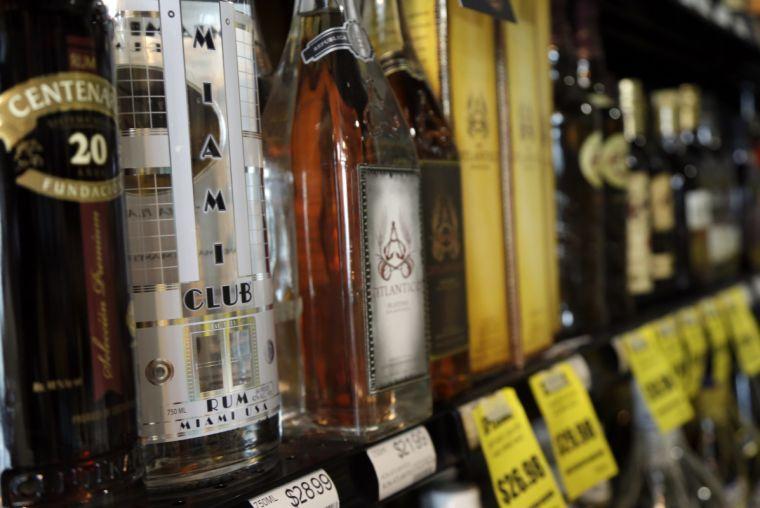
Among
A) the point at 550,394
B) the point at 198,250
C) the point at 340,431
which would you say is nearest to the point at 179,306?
the point at 198,250

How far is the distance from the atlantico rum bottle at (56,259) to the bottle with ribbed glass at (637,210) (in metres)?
0.89

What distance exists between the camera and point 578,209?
1.02m

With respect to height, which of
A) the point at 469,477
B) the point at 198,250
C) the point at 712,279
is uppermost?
the point at 198,250

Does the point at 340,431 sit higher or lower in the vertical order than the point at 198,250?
lower

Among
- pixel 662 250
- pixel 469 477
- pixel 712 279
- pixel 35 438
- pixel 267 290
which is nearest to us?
pixel 35 438

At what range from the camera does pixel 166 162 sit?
0.44 m

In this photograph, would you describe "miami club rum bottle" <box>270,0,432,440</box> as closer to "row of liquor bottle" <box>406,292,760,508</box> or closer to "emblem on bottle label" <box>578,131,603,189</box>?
"row of liquor bottle" <box>406,292,760,508</box>

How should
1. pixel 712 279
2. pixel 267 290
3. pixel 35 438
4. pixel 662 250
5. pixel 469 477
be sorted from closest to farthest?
pixel 35 438 → pixel 267 290 → pixel 469 477 → pixel 662 250 → pixel 712 279

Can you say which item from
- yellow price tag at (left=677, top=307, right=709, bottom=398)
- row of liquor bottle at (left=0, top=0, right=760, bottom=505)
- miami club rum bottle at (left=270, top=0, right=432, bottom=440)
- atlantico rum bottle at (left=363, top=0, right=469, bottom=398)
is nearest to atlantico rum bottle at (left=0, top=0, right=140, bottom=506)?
row of liquor bottle at (left=0, top=0, right=760, bottom=505)

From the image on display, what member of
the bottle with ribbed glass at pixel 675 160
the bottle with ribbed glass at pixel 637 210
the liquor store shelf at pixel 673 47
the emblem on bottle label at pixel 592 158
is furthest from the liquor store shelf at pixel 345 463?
the liquor store shelf at pixel 673 47

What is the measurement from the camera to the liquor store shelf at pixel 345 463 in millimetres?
430

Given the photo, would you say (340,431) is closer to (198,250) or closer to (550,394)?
(198,250)

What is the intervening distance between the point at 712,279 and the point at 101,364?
4.54ft

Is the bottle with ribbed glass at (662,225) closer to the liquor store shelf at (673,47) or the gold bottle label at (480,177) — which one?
the liquor store shelf at (673,47)
